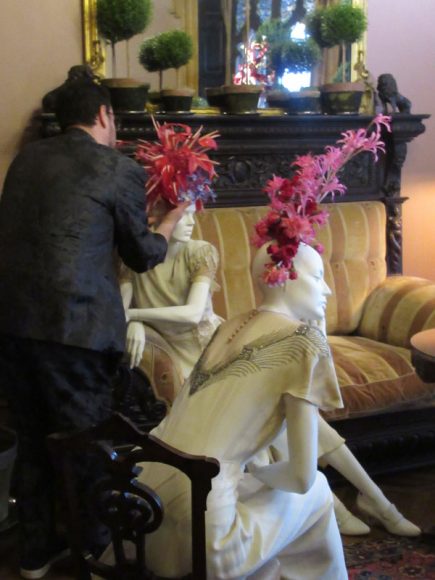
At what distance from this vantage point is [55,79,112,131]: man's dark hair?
7.78 feet

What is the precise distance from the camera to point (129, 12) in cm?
336

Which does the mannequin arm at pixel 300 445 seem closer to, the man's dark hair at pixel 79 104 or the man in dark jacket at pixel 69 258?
the man in dark jacket at pixel 69 258

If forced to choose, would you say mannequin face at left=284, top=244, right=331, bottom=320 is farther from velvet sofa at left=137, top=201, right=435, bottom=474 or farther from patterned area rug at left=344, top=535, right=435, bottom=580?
patterned area rug at left=344, top=535, right=435, bottom=580

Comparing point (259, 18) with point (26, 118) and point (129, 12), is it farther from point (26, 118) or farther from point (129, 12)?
point (26, 118)

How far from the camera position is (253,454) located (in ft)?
5.79

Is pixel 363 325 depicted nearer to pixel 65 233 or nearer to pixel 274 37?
pixel 274 37

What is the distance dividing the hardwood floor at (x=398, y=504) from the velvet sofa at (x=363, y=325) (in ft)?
0.20

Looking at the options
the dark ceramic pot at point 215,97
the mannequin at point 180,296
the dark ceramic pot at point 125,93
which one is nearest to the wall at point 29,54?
the dark ceramic pot at point 125,93

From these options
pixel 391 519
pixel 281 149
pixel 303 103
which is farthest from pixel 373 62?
pixel 391 519

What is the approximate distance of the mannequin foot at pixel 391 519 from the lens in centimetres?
275

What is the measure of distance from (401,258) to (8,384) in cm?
205

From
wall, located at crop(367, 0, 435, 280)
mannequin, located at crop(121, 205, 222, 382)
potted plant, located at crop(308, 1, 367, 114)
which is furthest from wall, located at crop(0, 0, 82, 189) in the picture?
wall, located at crop(367, 0, 435, 280)

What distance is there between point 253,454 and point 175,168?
1.09 meters

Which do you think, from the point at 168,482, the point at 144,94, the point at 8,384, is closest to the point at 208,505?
the point at 168,482
